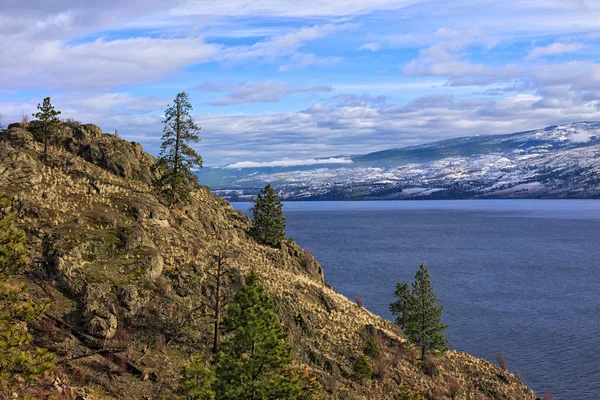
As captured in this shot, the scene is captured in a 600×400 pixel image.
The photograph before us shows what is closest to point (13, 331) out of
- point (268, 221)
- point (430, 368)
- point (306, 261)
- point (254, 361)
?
point (254, 361)

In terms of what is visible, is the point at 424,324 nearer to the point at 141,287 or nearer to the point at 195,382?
the point at 141,287

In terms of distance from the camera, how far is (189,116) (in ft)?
186

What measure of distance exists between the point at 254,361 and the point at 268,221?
132 feet

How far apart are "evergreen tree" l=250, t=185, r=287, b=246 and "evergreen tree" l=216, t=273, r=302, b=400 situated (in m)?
36.5

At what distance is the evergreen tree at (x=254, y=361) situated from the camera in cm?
2844

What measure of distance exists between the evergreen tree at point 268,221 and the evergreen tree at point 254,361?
120ft

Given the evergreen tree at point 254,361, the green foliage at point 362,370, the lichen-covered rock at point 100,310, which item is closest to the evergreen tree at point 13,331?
the evergreen tree at point 254,361

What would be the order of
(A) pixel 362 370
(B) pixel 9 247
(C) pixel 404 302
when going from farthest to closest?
(C) pixel 404 302, (A) pixel 362 370, (B) pixel 9 247

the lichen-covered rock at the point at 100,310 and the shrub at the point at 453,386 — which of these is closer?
the lichen-covered rock at the point at 100,310

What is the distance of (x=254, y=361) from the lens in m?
28.9

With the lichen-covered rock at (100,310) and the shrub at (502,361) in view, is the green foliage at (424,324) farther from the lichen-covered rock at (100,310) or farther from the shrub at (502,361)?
the lichen-covered rock at (100,310)

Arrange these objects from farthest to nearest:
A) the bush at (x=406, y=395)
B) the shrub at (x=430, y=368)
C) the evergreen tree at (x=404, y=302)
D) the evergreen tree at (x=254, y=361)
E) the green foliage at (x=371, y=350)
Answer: the evergreen tree at (x=404, y=302)
the shrub at (x=430, y=368)
the green foliage at (x=371, y=350)
the bush at (x=406, y=395)
the evergreen tree at (x=254, y=361)

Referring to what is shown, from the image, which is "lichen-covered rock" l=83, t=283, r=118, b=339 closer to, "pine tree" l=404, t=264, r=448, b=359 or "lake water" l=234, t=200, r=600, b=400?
"pine tree" l=404, t=264, r=448, b=359

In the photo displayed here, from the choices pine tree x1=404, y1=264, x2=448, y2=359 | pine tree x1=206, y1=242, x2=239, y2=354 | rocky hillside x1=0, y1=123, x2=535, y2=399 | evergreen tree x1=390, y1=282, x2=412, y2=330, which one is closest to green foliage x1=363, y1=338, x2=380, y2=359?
rocky hillside x1=0, y1=123, x2=535, y2=399
